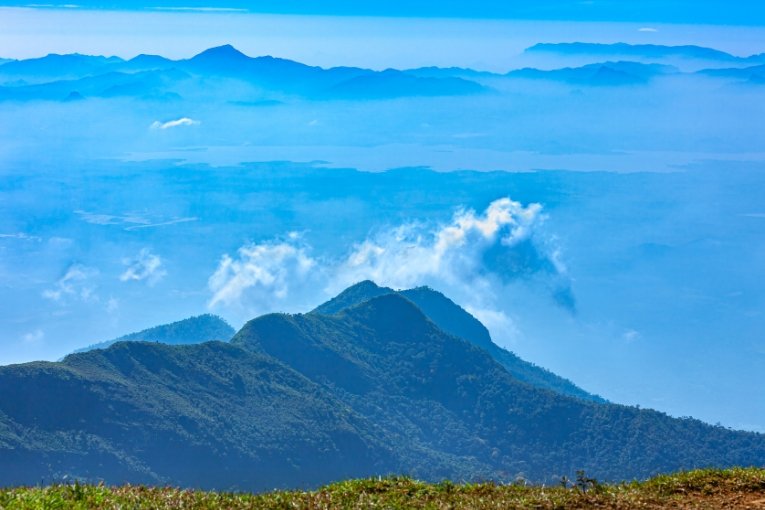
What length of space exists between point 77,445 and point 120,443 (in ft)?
11.5

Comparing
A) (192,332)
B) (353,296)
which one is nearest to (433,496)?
(353,296)

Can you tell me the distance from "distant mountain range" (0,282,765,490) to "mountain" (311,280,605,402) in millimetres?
12510

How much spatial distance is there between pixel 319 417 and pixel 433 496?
6420 centimetres

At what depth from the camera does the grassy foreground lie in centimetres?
1812

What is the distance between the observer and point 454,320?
407ft

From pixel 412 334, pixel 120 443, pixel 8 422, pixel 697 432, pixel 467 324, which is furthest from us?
pixel 467 324

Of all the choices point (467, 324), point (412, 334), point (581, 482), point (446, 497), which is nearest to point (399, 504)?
point (446, 497)

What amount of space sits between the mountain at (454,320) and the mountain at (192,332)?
12698 mm

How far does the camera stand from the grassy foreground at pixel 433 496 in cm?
1812

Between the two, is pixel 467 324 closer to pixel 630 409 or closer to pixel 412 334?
pixel 412 334

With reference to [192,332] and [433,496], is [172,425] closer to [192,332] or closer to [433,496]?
[192,332]

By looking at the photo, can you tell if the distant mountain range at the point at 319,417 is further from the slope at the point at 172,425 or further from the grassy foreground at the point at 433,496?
the grassy foreground at the point at 433,496

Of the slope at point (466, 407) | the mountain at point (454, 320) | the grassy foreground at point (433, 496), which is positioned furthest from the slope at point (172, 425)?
the grassy foreground at point (433, 496)

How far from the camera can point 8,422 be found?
68.8 meters
